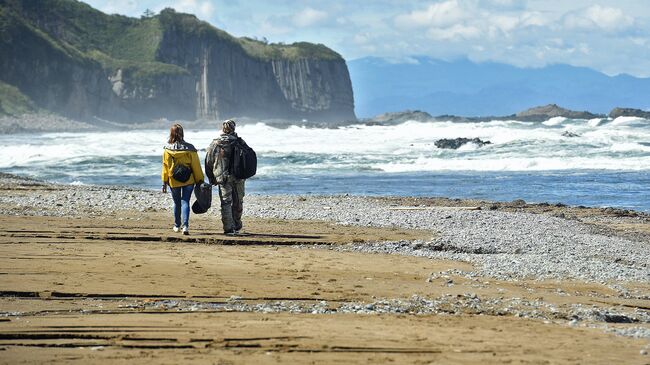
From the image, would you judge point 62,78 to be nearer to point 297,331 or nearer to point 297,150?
point 297,150

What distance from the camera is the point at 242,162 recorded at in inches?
535

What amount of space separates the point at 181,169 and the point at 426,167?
91.4 ft

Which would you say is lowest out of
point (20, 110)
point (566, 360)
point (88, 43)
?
point (566, 360)

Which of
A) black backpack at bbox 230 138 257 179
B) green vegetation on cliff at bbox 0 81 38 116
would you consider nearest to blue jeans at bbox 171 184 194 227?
black backpack at bbox 230 138 257 179

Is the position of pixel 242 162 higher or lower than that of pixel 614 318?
higher

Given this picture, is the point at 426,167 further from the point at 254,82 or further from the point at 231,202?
the point at 254,82

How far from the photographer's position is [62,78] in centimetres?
11894

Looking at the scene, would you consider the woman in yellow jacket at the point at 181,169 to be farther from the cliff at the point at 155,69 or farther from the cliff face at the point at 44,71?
the cliff at the point at 155,69

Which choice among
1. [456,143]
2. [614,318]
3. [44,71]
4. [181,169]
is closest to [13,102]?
[44,71]

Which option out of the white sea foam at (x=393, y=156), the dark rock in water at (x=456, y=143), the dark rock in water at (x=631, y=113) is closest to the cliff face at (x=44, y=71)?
the dark rock in water at (x=631, y=113)

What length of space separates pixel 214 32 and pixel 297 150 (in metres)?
101

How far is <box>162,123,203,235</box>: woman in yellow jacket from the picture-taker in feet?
43.9

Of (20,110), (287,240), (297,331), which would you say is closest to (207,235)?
(287,240)

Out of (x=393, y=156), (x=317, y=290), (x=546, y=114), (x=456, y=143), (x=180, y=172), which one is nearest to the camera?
(x=317, y=290)
